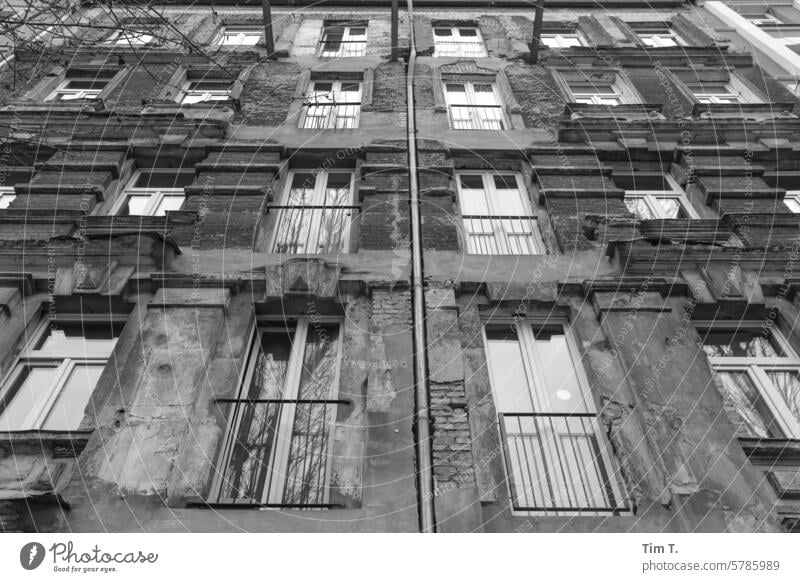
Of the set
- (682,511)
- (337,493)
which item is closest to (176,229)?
(337,493)

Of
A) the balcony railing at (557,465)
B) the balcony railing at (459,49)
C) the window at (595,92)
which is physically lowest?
the balcony railing at (557,465)

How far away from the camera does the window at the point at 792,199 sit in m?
9.98

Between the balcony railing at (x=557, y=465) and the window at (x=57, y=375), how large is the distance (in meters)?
4.79

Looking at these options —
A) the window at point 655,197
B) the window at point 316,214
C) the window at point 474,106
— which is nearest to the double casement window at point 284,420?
the window at point 316,214

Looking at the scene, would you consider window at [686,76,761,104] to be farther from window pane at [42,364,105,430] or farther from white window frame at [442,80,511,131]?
window pane at [42,364,105,430]

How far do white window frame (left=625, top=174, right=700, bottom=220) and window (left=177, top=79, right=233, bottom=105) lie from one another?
9229mm

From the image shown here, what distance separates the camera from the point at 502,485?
567cm

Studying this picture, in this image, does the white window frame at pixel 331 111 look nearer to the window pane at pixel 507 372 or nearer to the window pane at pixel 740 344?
the window pane at pixel 507 372

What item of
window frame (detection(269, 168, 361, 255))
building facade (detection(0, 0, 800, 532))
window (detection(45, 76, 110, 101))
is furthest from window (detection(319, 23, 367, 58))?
window frame (detection(269, 168, 361, 255))

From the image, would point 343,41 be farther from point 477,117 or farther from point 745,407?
point 745,407

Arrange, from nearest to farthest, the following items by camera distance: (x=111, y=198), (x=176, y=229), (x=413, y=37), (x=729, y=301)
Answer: (x=729, y=301) < (x=176, y=229) < (x=111, y=198) < (x=413, y=37)

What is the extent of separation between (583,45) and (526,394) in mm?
12637

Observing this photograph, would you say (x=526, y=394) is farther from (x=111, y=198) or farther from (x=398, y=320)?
(x=111, y=198)

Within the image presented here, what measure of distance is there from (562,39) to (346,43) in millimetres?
6182
